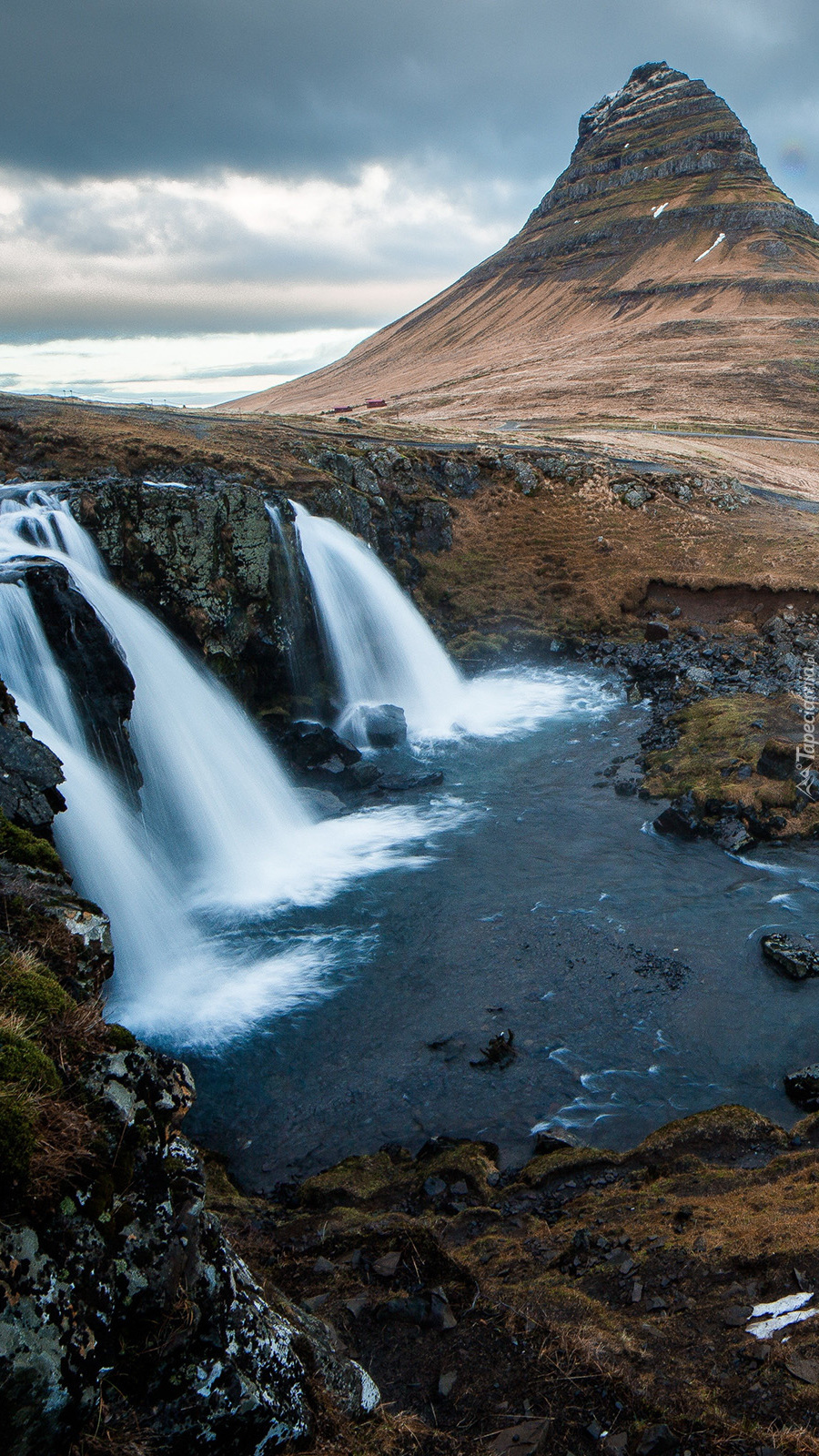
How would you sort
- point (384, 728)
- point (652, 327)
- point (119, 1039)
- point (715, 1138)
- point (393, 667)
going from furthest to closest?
1. point (652, 327)
2. point (393, 667)
3. point (384, 728)
4. point (715, 1138)
5. point (119, 1039)

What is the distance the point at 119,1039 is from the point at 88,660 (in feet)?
47.6

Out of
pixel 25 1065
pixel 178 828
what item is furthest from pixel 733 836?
pixel 25 1065

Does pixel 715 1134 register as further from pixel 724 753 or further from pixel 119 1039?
pixel 724 753

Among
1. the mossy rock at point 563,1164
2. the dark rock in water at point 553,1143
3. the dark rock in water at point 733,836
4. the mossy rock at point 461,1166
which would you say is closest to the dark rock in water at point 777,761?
the dark rock in water at point 733,836

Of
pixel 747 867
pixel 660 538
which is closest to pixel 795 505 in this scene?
pixel 660 538

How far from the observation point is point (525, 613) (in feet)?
124

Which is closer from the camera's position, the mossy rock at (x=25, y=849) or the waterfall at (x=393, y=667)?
the mossy rock at (x=25, y=849)

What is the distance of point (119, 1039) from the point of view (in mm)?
6363

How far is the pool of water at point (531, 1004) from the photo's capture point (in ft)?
41.7

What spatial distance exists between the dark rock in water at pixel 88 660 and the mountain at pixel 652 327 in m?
61.8

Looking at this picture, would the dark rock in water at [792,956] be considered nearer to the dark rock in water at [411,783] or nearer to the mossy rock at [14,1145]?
the dark rock in water at [411,783]

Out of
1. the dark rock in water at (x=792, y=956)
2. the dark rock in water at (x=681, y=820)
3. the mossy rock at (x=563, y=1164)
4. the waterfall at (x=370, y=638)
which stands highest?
the waterfall at (x=370, y=638)

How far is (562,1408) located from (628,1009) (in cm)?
921

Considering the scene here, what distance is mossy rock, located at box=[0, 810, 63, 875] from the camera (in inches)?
412
